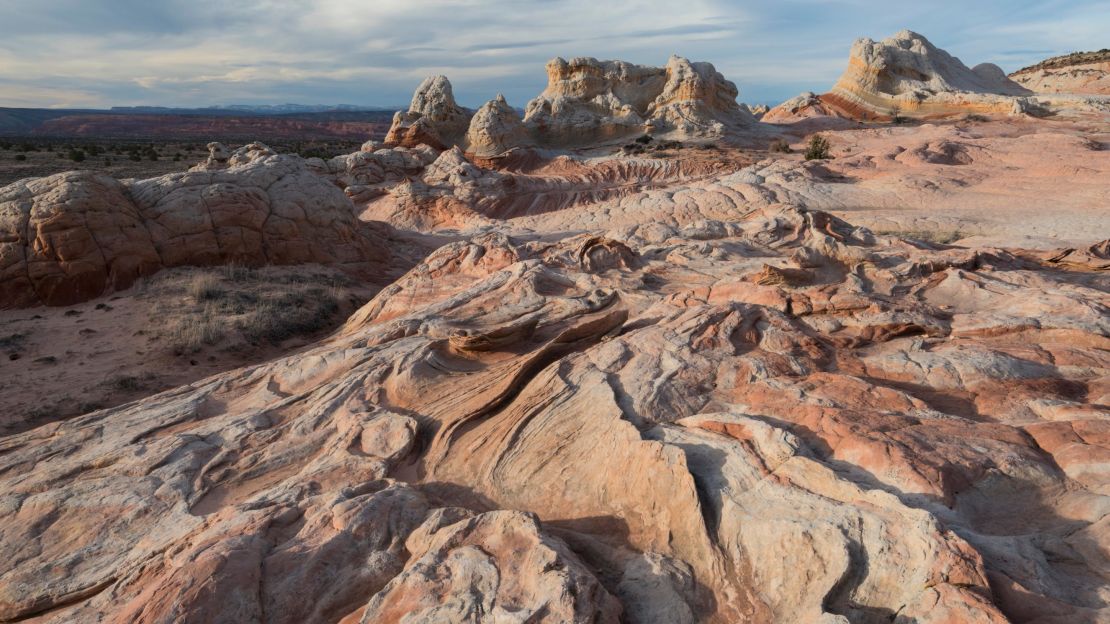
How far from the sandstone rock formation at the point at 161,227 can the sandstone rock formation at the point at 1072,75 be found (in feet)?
142

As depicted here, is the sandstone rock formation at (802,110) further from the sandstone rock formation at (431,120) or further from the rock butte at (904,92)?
the sandstone rock formation at (431,120)

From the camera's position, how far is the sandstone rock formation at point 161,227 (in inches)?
425

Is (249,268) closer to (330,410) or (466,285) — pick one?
(466,285)

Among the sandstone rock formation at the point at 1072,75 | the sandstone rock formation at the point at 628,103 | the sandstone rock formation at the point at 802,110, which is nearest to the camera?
the sandstone rock formation at the point at 628,103

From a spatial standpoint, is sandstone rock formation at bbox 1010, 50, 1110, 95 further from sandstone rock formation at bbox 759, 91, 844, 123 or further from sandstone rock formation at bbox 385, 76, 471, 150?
sandstone rock formation at bbox 385, 76, 471, 150

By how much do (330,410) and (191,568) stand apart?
2.25 m

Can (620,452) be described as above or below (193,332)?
above

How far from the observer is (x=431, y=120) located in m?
26.2

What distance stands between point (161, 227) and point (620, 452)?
11410mm

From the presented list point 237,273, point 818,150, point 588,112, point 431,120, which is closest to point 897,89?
point 818,150

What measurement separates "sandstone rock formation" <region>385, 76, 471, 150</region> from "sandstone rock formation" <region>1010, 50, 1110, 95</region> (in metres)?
36.3

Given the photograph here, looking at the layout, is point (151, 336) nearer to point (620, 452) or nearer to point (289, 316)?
point (289, 316)

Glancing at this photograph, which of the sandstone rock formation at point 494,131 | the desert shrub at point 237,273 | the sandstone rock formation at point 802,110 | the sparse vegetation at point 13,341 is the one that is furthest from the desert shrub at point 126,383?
the sandstone rock formation at point 802,110

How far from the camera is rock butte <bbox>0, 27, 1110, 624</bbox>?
339cm
